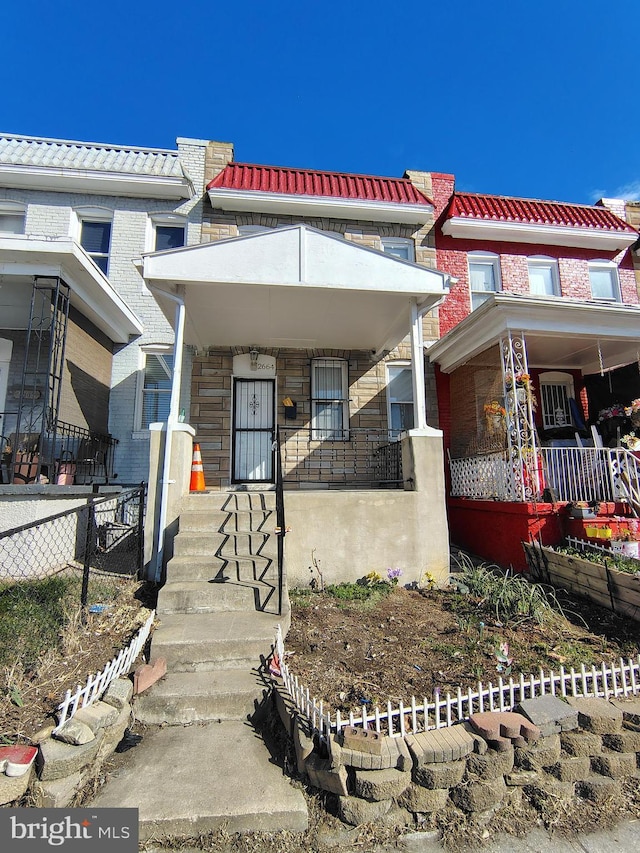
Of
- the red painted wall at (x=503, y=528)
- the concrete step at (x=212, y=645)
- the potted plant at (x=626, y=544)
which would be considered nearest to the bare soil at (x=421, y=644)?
the concrete step at (x=212, y=645)

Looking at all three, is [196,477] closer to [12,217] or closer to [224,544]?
[224,544]

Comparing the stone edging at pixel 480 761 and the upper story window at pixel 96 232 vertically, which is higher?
the upper story window at pixel 96 232

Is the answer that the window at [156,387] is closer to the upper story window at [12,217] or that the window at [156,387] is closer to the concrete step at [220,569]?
the upper story window at [12,217]

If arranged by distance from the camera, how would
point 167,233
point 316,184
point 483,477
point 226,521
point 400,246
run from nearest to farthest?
point 226,521 < point 483,477 < point 167,233 < point 316,184 < point 400,246

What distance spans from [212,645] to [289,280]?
482 cm

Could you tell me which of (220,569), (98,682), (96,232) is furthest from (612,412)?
(96,232)

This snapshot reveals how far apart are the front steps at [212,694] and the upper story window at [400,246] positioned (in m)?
7.32

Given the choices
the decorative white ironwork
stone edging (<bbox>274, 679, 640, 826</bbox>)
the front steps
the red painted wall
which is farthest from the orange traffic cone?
the decorative white ironwork

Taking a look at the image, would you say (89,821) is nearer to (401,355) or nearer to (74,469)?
(74,469)

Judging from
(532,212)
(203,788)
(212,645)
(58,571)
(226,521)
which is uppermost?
(532,212)

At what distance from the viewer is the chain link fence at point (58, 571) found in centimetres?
389

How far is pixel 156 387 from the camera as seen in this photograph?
30.7 ft

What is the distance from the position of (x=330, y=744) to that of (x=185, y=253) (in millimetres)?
5998

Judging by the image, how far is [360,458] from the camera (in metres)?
9.05
